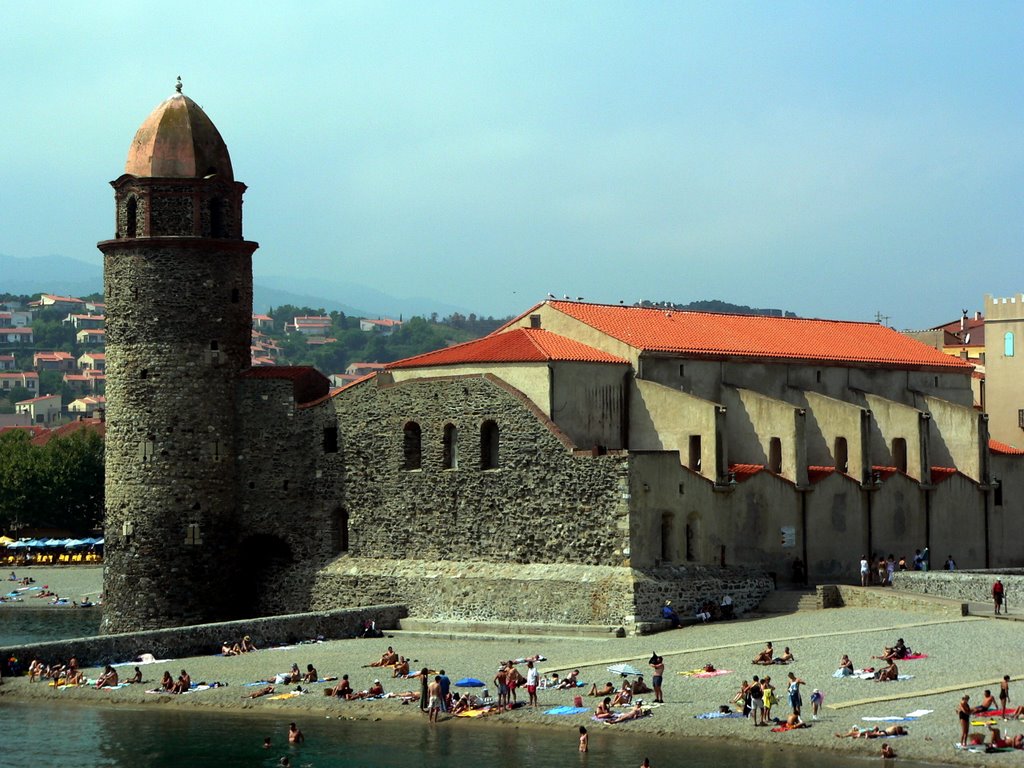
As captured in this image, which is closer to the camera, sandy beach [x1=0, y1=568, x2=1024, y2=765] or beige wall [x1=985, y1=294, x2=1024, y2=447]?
sandy beach [x1=0, y1=568, x2=1024, y2=765]

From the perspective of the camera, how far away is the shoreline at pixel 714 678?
38250mm

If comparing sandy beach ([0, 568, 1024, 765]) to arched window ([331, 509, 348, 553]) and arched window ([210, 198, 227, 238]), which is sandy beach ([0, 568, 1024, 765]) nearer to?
arched window ([331, 509, 348, 553])

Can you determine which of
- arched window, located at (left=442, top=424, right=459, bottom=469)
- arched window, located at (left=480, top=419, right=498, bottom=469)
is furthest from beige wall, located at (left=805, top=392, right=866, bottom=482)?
arched window, located at (left=442, top=424, right=459, bottom=469)

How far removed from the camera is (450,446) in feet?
175

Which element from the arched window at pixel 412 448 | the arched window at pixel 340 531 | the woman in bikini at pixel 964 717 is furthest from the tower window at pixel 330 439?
the woman in bikini at pixel 964 717

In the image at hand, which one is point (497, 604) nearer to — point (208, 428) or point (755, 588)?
point (755, 588)

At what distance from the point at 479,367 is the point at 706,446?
648cm

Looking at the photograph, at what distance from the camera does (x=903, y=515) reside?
181 ft

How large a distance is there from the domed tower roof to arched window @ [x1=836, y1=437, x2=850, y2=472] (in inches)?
A: 767

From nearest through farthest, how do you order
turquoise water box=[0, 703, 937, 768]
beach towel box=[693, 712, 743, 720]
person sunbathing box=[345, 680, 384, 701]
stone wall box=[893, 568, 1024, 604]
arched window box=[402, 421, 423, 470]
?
turquoise water box=[0, 703, 937, 768] < beach towel box=[693, 712, 743, 720] < person sunbathing box=[345, 680, 384, 701] < stone wall box=[893, 568, 1024, 604] < arched window box=[402, 421, 423, 470]

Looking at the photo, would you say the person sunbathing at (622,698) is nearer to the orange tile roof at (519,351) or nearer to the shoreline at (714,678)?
the shoreline at (714,678)

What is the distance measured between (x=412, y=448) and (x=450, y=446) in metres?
1.48

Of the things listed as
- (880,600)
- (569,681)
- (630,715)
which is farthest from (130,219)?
(630,715)

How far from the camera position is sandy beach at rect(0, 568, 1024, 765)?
126 feet
